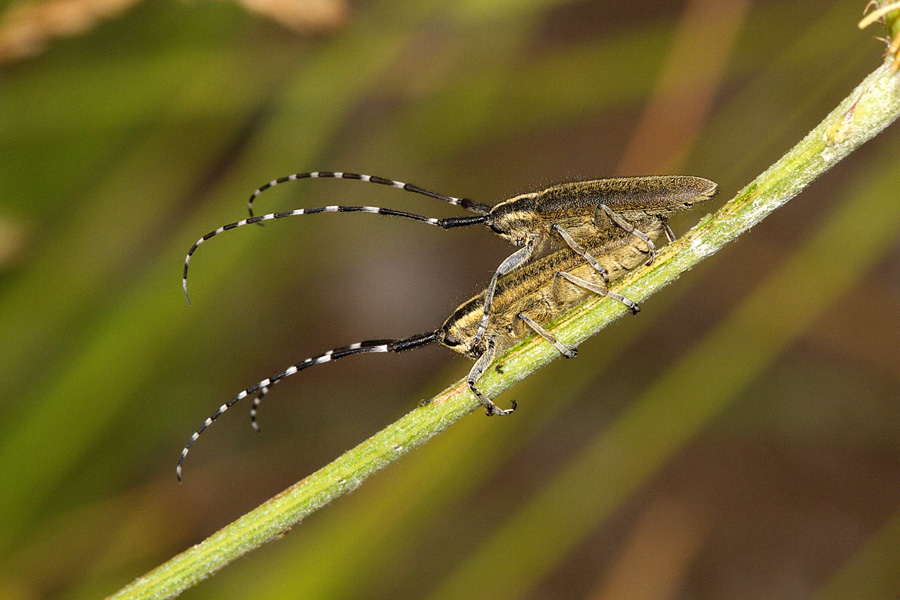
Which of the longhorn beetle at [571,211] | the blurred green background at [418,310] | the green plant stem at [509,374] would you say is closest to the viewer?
the green plant stem at [509,374]

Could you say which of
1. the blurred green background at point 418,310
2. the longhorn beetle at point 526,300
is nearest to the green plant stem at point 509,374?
the longhorn beetle at point 526,300

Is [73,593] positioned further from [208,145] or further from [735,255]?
[735,255]

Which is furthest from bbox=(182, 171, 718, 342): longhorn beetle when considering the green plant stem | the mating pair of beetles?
the green plant stem

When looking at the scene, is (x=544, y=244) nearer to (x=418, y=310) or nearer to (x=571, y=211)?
(x=571, y=211)

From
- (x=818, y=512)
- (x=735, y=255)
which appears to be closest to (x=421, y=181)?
(x=735, y=255)

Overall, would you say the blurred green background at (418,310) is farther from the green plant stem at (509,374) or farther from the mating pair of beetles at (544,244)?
the green plant stem at (509,374)

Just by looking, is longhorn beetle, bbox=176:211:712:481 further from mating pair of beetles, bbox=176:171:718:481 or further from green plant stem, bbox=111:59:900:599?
green plant stem, bbox=111:59:900:599
